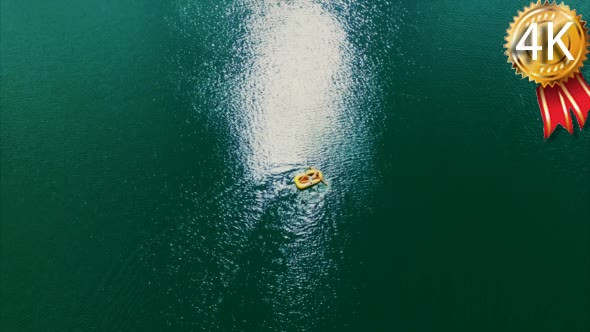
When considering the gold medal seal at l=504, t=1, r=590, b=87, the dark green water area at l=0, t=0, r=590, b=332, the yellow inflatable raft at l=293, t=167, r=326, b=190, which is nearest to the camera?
the dark green water area at l=0, t=0, r=590, b=332

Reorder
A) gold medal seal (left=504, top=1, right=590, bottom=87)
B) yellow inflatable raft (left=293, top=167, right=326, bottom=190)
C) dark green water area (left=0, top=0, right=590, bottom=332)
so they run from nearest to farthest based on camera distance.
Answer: dark green water area (left=0, top=0, right=590, bottom=332) → yellow inflatable raft (left=293, top=167, right=326, bottom=190) → gold medal seal (left=504, top=1, right=590, bottom=87)

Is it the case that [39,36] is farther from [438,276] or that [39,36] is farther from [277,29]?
[438,276]

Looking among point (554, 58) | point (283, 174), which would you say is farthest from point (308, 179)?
point (554, 58)

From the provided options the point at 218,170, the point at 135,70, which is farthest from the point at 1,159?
the point at 218,170

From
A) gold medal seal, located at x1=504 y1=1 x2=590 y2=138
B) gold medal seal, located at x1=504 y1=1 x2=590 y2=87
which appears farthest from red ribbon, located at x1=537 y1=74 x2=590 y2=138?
gold medal seal, located at x1=504 y1=1 x2=590 y2=87

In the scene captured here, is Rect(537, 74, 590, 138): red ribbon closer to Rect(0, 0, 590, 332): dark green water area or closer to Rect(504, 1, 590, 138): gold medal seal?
Rect(504, 1, 590, 138): gold medal seal
